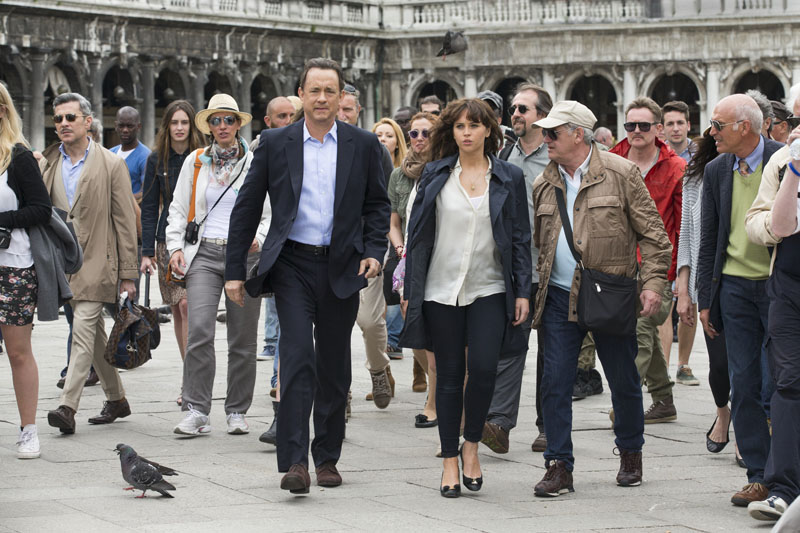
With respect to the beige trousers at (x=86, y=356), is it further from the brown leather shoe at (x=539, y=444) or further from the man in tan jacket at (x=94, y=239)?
the brown leather shoe at (x=539, y=444)

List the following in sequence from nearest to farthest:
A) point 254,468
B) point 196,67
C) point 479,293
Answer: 1. point 479,293
2. point 254,468
3. point 196,67

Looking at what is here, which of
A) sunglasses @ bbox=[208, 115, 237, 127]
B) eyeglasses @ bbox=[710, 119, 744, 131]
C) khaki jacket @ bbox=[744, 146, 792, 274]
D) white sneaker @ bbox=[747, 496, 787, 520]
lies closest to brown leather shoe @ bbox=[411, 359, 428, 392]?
sunglasses @ bbox=[208, 115, 237, 127]

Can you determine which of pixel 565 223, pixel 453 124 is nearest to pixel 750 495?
pixel 565 223

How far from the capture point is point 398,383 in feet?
33.2

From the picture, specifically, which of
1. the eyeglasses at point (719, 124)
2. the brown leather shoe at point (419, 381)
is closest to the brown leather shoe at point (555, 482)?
the eyeglasses at point (719, 124)

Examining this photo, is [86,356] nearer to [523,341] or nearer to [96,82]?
[523,341]

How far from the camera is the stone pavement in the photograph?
227 inches

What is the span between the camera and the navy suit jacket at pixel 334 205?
20.9 ft

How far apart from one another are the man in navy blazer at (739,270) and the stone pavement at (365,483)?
345 mm

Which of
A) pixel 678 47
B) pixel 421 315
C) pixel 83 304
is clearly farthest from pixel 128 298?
pixel 678 47

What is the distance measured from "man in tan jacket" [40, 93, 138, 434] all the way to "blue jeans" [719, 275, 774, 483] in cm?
331

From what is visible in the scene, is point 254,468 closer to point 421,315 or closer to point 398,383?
point 421,315

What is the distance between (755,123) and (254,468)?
2686 millimetres

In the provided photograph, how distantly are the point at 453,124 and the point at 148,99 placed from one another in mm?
28701
